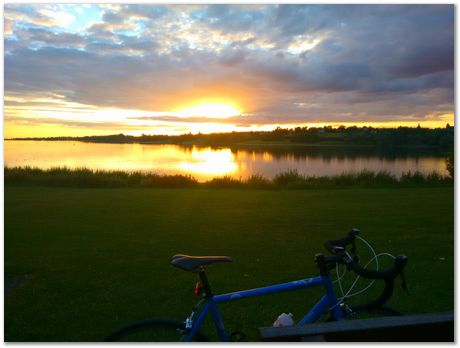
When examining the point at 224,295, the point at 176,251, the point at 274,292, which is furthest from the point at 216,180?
the point at 274,292

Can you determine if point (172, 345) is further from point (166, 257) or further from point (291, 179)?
point (291, 179)

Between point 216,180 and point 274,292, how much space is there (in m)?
17.4

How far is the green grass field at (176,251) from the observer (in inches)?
177

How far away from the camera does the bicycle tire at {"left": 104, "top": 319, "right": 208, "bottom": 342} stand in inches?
97.3

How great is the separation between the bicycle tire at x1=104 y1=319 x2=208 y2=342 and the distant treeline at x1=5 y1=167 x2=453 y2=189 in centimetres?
1596

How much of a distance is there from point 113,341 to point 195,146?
193ft

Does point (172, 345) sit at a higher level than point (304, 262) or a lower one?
higher

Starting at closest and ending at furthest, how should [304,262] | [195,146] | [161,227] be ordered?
[304,262] → [161,227] → [195,146]

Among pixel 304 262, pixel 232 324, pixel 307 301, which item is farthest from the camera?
pixel 304 262

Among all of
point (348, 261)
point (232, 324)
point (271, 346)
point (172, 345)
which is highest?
point (348, 261)

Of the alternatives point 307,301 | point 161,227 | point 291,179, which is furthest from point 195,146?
point 307,301

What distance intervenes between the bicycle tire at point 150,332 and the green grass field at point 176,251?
1.51 m

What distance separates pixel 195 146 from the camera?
6088 cm

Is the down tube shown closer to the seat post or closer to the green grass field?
the seat post
